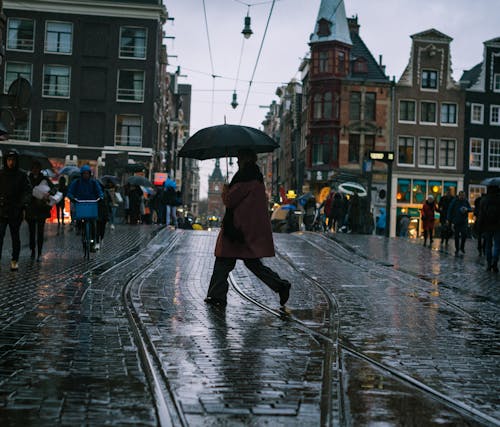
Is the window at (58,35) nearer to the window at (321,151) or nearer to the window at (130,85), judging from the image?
the window at (130,85)

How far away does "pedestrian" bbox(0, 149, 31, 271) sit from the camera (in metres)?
12.6

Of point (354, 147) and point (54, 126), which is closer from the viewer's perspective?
point (54, 126)

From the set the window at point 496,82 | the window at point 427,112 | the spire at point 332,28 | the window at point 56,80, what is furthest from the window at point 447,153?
the window at point 56,80

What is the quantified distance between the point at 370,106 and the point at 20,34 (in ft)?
72.6

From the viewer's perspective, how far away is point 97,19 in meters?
51.2

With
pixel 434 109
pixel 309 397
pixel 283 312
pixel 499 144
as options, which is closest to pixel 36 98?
pixel 434 109

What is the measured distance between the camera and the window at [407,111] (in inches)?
2180

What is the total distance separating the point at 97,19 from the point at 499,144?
25.8m

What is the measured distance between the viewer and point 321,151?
5684 centimetres

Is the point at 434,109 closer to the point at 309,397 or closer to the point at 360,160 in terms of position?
the point at 360,160

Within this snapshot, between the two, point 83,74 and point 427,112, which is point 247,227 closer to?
point 83,74

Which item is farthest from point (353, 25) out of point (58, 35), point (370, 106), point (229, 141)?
point (229, 141)

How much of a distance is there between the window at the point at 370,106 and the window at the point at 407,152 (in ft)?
8.43

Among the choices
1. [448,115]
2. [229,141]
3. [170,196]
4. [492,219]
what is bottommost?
[492,219]
